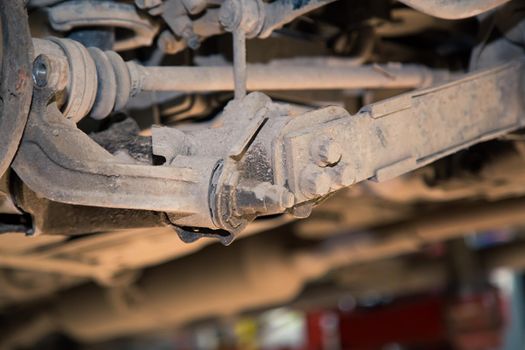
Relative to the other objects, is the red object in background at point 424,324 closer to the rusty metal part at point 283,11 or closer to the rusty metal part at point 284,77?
the rusty metal part at point 284,77

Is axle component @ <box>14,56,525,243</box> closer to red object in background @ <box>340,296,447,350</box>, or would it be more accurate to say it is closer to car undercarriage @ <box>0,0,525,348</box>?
car undercarriage @ <box>0,0,525,348</box>

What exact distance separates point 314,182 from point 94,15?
52cm

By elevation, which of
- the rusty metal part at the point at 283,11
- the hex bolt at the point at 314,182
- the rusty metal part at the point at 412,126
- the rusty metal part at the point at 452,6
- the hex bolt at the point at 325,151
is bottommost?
the hex bolt at the point at 314,182

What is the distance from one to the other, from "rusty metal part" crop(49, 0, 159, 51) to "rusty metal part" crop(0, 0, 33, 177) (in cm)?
30

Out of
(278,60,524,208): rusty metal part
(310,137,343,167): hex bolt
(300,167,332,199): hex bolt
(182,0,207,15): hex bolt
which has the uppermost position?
(182,0,207,15): hex bolt

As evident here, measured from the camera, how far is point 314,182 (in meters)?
1.15

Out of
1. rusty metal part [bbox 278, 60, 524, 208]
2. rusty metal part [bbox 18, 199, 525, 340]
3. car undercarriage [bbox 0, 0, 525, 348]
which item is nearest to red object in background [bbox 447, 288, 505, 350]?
rusty metal part [bbox 18, 199, 525, 340]

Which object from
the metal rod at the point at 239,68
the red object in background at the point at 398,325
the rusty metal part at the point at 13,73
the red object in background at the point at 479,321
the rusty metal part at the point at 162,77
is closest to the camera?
the rusty metal part at the point at 13,73

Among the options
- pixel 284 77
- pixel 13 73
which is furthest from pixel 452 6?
pixel 13 73

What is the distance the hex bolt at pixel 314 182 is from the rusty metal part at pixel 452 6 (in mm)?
354

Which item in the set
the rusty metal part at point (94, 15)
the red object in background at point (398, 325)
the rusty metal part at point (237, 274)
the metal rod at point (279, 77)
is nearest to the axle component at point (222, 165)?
the metal rod at point (279, 77)

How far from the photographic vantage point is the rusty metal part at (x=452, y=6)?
1341mm

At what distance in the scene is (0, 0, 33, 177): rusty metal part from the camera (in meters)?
1.11

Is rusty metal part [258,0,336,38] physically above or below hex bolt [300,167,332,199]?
above
